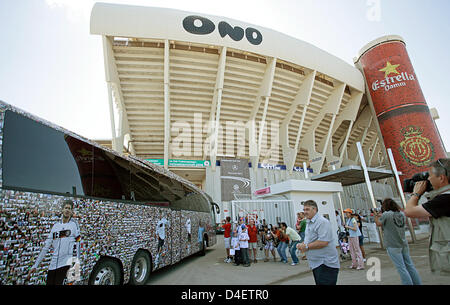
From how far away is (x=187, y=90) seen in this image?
17.3 meters

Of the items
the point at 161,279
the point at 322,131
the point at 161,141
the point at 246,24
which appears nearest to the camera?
the point at 161,279

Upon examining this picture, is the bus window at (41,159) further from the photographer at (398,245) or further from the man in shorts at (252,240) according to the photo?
the man in shorts at (252,240)

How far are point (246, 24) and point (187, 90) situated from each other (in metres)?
6.20

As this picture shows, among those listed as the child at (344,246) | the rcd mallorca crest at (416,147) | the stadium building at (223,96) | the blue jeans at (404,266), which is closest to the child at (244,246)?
the child at (344,246)

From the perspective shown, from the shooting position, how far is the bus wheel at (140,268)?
3.94 metres

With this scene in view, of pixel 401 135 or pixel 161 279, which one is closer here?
pixel 161 279

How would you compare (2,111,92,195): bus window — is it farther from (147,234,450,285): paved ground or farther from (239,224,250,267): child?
(239,224,250,267): child

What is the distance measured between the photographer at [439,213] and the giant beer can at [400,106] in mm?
20857

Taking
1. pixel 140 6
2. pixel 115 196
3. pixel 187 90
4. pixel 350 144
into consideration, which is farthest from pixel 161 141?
pixel 350 144

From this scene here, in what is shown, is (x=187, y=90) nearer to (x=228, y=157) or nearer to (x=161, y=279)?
(x=228, y=157)

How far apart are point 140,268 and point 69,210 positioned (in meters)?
2.24

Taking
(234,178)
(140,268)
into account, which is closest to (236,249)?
(140,268)

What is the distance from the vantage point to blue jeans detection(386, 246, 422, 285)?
9.70ft

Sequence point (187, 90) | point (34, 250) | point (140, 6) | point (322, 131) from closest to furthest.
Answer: point (34, 250), point (140, 6), point (187, 90), point (322, 131)
